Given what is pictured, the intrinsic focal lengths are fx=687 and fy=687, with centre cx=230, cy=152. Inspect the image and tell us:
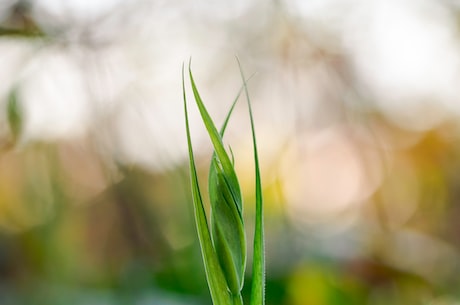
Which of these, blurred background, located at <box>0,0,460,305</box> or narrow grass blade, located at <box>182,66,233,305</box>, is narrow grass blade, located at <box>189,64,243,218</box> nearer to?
narrow grass blade, located at <box>182,66,233,305</box>

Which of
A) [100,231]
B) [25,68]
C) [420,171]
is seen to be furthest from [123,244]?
[420,171]

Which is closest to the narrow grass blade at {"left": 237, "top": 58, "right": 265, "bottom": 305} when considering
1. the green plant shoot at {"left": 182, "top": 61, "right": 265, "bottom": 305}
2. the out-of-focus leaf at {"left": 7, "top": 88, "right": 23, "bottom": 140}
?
A: the green plant shoot at {"left": 182, "top": 61, "right": 265, "bottom": 305}

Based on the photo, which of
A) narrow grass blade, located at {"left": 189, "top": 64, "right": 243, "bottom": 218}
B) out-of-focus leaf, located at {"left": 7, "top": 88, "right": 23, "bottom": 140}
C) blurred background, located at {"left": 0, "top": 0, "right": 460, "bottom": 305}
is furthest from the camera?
blurred background, located at {"left": 0, "top": 0, "right": 460, "bottom": 305}

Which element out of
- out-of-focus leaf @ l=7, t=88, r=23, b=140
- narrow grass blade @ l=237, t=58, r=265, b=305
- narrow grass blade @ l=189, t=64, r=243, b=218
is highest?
out-of-focus leaf @ l=7, t=88, r=23, b=140

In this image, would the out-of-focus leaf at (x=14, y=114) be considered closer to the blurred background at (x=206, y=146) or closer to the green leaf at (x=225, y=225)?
the blurred background at (x=206, y=146)

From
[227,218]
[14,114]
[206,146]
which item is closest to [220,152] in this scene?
[227,218]

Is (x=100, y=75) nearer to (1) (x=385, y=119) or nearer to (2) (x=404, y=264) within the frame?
(2) (x=404, y=264)
